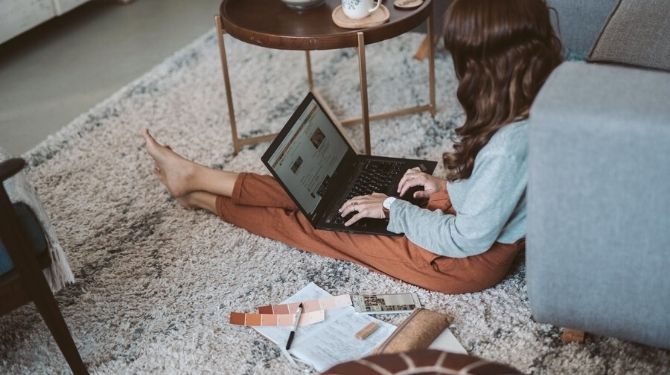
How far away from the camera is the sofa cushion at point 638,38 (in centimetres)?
192

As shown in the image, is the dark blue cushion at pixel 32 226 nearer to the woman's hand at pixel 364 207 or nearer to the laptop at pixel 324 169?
the laptop at pixel 324 169

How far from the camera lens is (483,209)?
5.33ft

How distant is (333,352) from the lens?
1734 mm

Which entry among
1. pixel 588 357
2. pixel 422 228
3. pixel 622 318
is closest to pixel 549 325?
pixel 588 357

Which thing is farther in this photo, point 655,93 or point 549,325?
point 549,325

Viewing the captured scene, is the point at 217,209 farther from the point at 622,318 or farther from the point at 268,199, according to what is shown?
the point at 622,318

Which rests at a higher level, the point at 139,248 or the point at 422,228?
the point at 422,228

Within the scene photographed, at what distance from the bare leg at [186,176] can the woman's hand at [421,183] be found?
0.46m

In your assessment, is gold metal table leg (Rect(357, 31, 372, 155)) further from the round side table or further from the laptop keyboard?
the laptop keyboard

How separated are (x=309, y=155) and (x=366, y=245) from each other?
30 cm

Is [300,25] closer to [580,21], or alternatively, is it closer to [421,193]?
[421,193]

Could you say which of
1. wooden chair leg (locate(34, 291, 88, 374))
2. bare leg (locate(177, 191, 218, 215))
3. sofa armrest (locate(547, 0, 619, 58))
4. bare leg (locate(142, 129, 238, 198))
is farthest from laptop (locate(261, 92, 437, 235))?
sofa armrest (locate(547, 0, 619, 58))

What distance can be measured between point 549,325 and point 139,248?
3.62 ft

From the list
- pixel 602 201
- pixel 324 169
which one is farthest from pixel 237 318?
pixel 602 201
